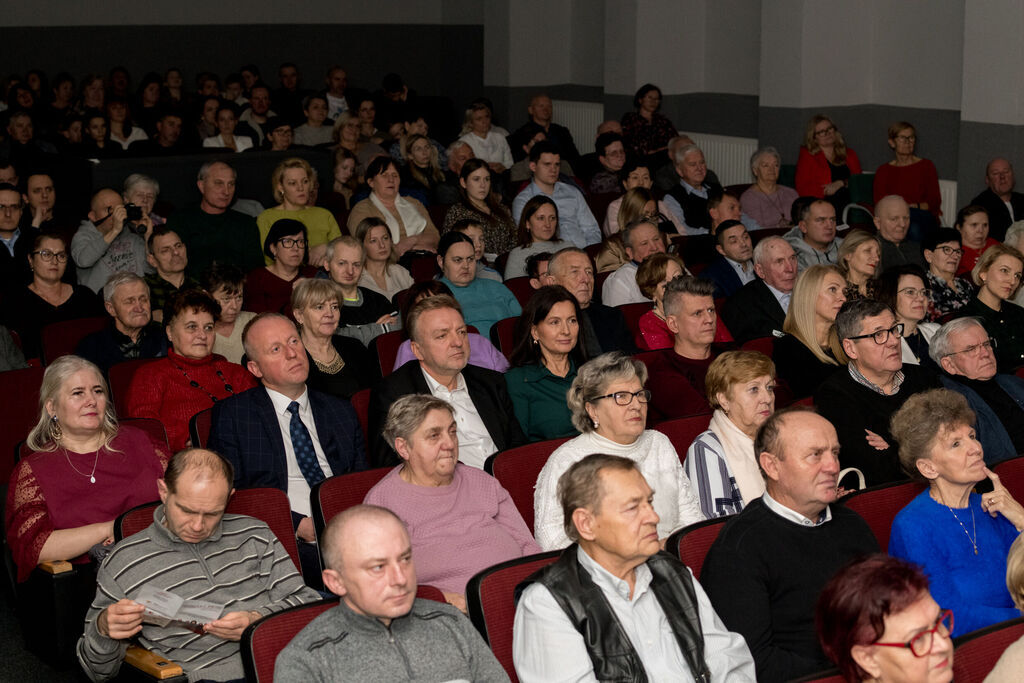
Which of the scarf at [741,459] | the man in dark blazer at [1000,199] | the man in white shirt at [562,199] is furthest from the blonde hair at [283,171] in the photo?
the man in dark blazer at [1000,199]

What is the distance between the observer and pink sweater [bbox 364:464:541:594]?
327 cm

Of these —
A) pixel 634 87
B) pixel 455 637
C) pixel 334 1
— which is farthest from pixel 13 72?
pixel 455 637

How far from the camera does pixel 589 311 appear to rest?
511 centimetres

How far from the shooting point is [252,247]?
22.0 ft

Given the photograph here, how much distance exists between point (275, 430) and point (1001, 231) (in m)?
5.51

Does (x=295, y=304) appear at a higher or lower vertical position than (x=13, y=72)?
lower

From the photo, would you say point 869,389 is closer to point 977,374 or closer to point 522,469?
point 977,374

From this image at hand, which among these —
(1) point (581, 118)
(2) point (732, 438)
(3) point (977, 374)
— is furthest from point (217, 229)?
(1) point (581, 118)

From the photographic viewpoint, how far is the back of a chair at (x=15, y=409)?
14.5 feet

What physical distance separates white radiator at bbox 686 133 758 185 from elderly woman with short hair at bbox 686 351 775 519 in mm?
6975

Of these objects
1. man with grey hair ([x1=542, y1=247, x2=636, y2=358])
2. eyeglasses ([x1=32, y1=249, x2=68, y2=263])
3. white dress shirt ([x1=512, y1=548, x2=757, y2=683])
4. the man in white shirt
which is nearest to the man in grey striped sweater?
white dress shirt ([x1=512, y1=548, x2=757, y2=683])

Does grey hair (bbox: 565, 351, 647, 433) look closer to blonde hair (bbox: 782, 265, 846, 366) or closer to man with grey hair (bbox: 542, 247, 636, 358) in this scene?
man with grey hair (bbox: 542, 247, 636, 358)

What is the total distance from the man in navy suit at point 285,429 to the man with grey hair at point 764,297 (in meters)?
2.15

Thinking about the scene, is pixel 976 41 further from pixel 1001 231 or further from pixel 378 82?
pixel 378 82
